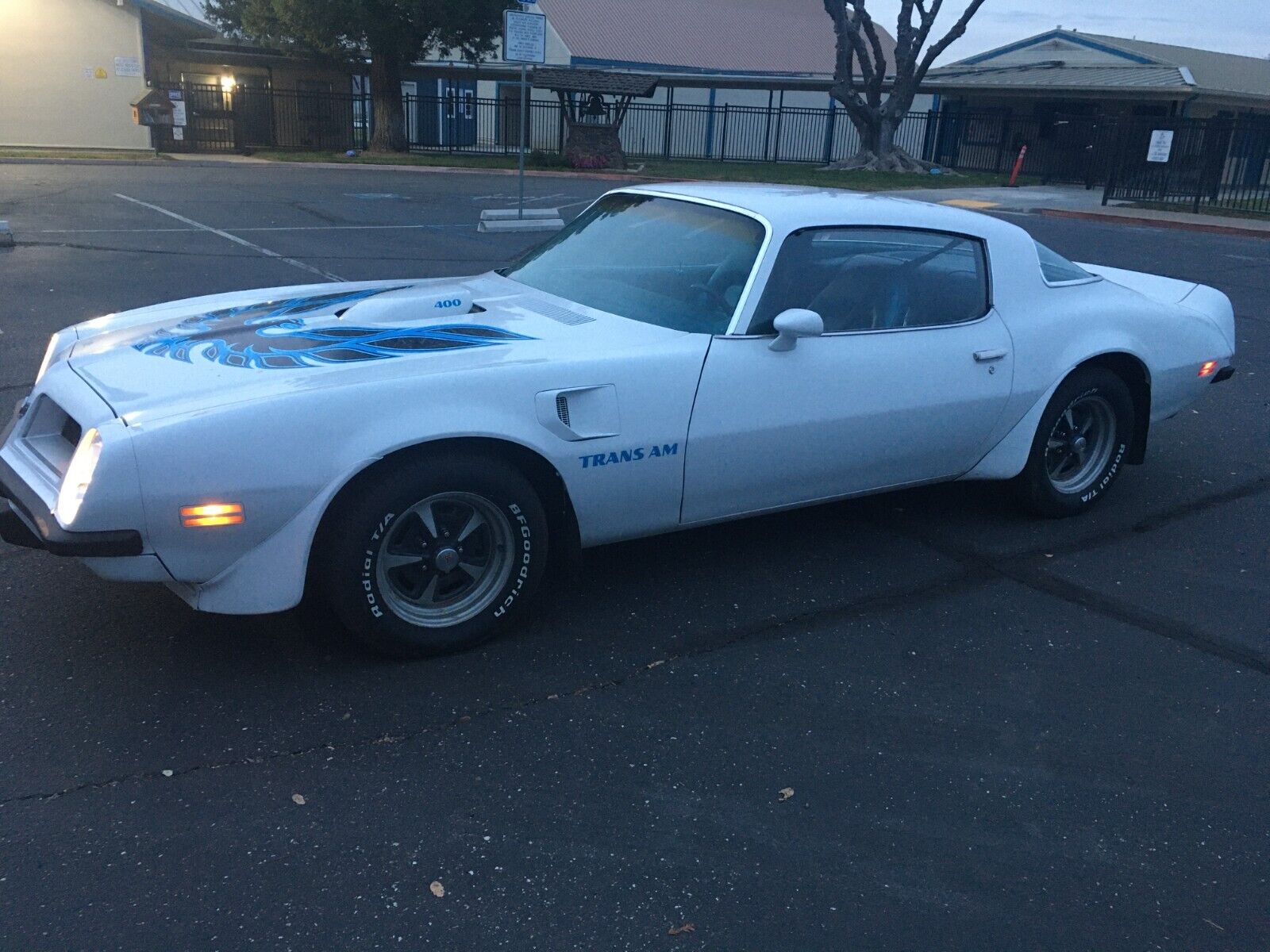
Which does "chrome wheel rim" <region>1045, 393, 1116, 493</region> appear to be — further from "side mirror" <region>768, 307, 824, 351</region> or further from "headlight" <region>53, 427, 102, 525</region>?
"headlight" <region>53, 427, 102, 525</region>

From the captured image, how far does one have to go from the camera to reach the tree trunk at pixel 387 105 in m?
30.8

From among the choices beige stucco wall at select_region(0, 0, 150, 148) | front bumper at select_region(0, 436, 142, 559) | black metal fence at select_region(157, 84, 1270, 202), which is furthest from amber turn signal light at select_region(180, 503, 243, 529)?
beige stucco wall at select_region(0, 0, 150, 148)

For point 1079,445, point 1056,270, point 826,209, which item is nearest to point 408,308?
point 826,209

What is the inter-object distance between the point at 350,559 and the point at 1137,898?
2252mm

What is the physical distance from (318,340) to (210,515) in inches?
33.1

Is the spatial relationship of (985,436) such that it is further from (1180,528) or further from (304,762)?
(304,762)

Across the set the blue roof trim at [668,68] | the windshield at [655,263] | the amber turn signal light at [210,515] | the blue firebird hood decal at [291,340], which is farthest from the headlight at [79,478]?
the blue roof trim at [668,68]

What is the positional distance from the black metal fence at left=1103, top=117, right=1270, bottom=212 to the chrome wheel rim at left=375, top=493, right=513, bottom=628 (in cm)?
2158

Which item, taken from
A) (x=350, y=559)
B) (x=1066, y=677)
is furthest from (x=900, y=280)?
(x=350, y=559)

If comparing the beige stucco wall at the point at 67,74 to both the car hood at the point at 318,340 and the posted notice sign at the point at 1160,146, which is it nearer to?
the posted notice sign at the point at 1160,146

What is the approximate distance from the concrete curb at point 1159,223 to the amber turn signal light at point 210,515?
19.5 meters

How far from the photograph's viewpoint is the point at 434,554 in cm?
356

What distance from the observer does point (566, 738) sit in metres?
3.28

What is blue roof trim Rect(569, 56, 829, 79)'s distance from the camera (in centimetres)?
3644
